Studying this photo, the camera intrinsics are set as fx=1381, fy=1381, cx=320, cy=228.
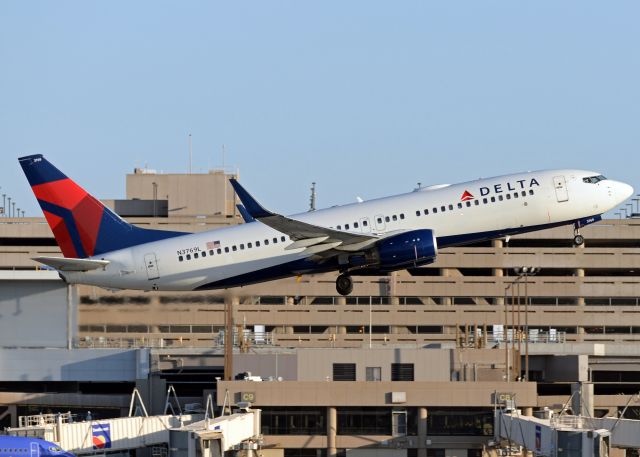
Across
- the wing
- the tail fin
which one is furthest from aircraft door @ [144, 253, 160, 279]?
the wing

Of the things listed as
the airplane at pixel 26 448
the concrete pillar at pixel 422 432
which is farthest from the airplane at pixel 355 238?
the concrete pillar at pixel 422 432

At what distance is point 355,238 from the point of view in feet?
251

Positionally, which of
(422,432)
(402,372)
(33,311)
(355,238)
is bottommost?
(422,432)

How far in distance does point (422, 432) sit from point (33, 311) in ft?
155

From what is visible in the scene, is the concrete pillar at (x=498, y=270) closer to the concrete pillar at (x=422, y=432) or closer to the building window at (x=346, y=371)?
the building window at (x=346, y=371)

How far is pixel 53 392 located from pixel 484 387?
4503cm

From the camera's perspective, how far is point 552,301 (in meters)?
171

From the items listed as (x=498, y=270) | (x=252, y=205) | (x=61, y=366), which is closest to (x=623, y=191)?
(x=252, y=205)

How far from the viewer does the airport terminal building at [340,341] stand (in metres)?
91.8

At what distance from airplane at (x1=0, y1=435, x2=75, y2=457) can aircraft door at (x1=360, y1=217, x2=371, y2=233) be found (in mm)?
20942

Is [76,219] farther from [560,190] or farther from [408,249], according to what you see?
[560,190]

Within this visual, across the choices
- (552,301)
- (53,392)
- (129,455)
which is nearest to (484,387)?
(129,455)

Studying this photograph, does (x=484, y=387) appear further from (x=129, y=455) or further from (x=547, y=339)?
(x=547, y=339)

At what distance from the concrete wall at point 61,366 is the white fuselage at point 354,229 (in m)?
38.2
